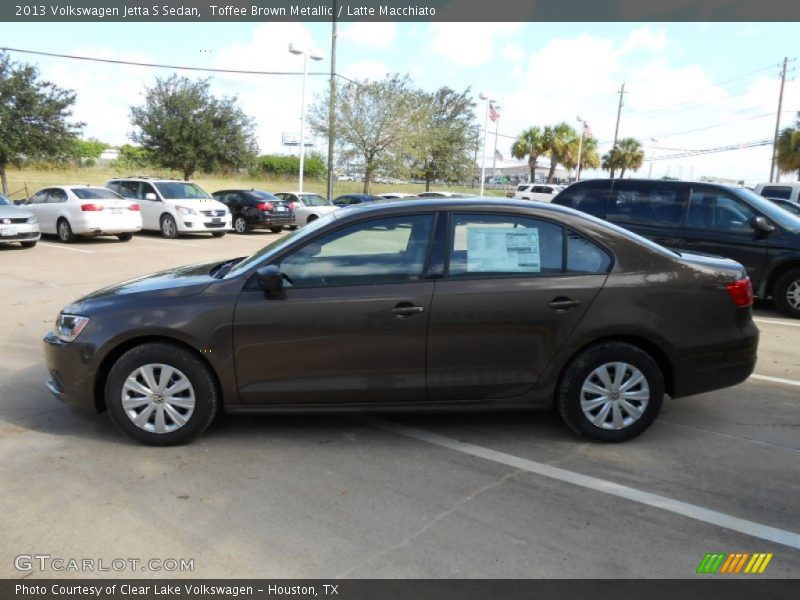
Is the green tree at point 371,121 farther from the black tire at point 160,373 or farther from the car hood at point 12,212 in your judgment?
the black tire at point 160,373

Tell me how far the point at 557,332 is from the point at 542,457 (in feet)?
2.67

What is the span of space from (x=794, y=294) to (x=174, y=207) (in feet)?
50.6

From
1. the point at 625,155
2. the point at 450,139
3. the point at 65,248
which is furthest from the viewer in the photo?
the point at 625,155

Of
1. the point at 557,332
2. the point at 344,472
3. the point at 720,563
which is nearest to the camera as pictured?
the point at 720,563

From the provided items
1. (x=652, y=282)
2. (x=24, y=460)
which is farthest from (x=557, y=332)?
(x=24, y=460)

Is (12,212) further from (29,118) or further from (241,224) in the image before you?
(29,118)

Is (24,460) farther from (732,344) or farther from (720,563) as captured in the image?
(732,344)

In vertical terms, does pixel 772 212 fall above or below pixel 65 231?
above

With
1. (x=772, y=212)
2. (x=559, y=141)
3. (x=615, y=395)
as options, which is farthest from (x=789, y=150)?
(x=615, y=395)

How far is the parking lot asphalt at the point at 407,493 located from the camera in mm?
3035

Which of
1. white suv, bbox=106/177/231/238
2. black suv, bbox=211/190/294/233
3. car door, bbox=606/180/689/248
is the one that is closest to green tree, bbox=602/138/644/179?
black suv, bbox=211/190/294/233

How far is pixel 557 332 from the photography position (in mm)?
4141

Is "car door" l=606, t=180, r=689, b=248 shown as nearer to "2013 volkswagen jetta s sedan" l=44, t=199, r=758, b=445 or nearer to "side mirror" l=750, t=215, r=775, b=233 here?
"side mirror" l=750, t=215, r=775, b=233

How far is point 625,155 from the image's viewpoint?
6134 cm
